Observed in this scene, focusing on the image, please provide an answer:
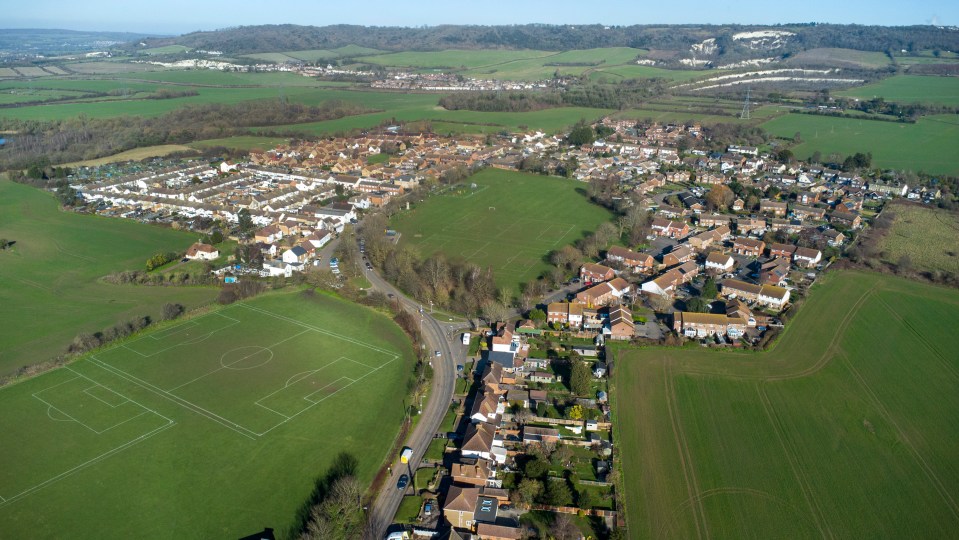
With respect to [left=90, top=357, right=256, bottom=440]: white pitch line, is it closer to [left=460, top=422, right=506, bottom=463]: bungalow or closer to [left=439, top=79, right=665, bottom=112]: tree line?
[left=460, top=422, right=506, bottom=463]: bungalow

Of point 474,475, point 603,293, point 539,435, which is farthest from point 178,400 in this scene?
point 603,293

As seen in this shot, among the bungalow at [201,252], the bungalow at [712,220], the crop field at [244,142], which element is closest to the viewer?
the bungalow at [201,252]

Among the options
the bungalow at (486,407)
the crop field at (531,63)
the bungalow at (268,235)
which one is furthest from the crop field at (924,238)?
the crop field at (531,63)

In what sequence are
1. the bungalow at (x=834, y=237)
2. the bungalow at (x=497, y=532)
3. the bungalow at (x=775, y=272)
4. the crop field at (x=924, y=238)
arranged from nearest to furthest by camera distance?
the bungalow at (x=497, y=532) < the bungalow at (x=775, y=272) < the crop field at (x=924, y=238) < the bungalow at (x=834, y=237)

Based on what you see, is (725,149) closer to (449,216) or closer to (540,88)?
(449,216)

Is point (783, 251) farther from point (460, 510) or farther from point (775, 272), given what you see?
point (460, 510)

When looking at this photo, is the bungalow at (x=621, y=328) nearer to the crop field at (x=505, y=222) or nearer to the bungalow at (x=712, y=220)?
the crop field at (x=505, y=222)
